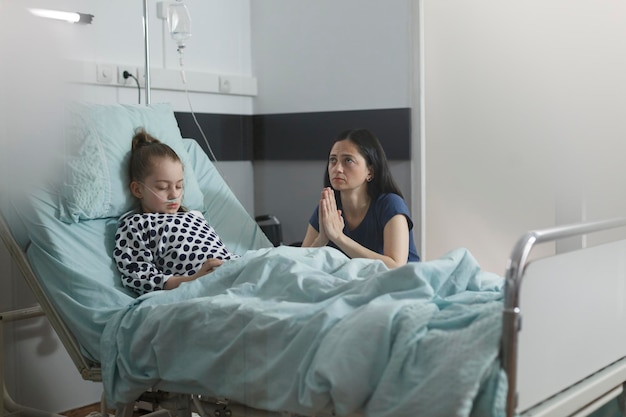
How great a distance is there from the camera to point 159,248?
6.64 ft

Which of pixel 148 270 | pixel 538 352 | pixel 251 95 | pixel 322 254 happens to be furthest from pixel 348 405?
pixel 251 95

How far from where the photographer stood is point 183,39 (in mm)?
1968

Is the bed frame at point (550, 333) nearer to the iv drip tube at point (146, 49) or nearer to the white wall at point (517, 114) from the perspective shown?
the white wall at point (517, 114)

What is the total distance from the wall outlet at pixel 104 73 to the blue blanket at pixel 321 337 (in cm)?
50

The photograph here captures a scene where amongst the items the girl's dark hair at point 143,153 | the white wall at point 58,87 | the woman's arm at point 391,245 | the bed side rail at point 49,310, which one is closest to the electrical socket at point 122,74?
the white wall at point 58,87

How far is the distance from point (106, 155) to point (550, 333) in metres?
1.08

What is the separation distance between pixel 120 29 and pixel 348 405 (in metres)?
1.00

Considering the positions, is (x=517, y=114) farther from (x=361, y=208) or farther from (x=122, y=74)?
(x=122, y=74)

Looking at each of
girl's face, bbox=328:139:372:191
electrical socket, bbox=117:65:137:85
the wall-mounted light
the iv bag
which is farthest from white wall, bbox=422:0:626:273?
the wall-mounted light

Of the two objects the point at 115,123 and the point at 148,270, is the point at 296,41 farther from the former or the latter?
the point at 148,270

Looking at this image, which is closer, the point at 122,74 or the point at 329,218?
the point at 122,74

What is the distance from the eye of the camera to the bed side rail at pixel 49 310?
1877 millimetres

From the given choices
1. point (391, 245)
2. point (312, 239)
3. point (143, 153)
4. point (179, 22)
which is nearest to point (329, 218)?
point (312, 239)

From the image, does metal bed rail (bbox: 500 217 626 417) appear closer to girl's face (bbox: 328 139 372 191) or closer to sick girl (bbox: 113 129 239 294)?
girl's face (bbox: 328 139 372 191)
